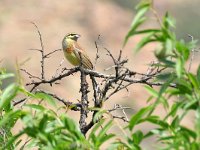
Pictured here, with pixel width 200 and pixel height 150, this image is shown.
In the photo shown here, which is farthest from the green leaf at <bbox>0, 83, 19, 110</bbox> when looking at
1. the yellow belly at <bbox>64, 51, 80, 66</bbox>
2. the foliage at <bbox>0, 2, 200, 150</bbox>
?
the yellow belly at <bbox>64, 51, 80, 66</bbox>

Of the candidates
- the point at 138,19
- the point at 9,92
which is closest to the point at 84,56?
the point at 9,92

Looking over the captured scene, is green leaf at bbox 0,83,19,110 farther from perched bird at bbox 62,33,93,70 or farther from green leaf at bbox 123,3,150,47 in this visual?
perched bird at bbox 62,33,93,70

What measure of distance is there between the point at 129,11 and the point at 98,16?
9.40ft

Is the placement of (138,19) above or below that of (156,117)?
above

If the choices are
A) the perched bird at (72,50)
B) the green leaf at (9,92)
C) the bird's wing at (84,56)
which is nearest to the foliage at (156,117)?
the green leaf at (9,92)

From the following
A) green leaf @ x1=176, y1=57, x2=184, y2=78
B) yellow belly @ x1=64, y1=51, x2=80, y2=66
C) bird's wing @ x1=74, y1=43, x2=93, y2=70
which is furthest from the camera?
yellow belly @ x1=64, y1=51, x2=80, y2=66

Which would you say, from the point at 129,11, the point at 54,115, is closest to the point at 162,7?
the point at 129,11

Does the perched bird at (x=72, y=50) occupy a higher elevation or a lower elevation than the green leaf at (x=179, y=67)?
lower

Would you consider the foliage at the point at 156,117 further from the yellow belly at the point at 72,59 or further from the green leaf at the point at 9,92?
the yellow belly at the point at 72,59

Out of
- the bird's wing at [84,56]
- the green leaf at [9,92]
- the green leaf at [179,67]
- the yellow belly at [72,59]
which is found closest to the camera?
the green leaf at [179,67]

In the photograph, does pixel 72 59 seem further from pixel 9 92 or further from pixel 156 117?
pixel 156 117

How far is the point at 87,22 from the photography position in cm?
4062

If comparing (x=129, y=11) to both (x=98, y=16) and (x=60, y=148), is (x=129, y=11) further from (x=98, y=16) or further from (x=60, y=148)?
(x=60, y=148)

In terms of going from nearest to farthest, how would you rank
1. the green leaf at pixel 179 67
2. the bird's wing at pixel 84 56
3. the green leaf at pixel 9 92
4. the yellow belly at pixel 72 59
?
the green leaf at pixel 179 67 → the green leaf at pixel 9 92 → the bird's wing at pixel 84 56 → the yellow belly at pixel 72 59
